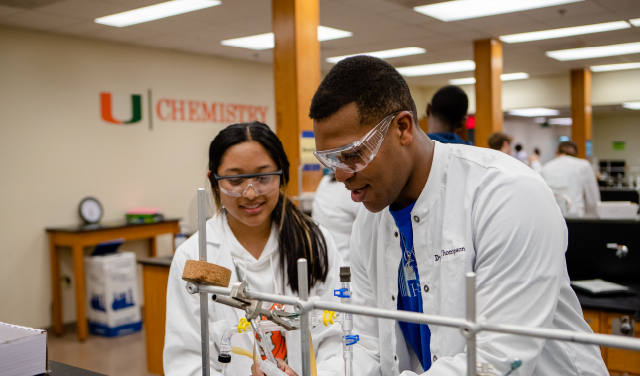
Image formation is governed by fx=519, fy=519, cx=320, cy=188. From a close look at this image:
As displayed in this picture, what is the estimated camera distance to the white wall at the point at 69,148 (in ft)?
16.0

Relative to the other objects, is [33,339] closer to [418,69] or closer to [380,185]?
[380,185]

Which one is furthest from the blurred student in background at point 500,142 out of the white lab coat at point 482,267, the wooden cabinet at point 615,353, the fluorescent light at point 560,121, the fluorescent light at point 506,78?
the fluorescent light at point 560,121

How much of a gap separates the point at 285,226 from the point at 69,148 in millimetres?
4295

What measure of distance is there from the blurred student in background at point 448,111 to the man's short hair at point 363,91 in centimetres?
203

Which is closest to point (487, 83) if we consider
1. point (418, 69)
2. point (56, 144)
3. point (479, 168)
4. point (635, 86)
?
point (418, 69)

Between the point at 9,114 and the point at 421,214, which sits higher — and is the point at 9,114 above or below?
above

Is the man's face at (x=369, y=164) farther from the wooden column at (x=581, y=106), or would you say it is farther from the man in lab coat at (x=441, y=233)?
the wooden column at (x=581, y=106)

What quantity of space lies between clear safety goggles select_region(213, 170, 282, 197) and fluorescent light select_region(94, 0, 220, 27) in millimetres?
3248

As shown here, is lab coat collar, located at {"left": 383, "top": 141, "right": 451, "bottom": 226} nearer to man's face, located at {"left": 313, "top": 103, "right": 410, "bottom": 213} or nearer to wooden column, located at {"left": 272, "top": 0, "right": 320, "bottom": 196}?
man's face, located at {"left": 313, "top": 103, "right": 410, "bottom": 213}

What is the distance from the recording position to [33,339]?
1.21 meters

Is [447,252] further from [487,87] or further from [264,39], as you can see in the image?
[487,87]

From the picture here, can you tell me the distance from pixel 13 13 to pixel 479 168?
15.2 ft

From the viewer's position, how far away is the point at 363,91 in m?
1.06

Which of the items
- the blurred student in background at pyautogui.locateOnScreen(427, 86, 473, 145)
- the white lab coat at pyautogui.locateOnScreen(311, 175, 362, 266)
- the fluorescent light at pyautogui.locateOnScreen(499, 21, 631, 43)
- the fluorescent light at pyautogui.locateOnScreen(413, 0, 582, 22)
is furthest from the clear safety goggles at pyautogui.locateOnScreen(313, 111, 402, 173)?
the fluorescent light at pyautogui.locateOnScreen(499, 21, 631, 43)
